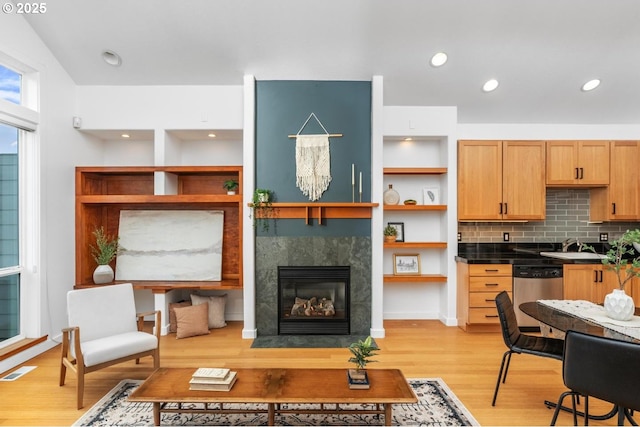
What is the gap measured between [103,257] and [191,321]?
4.35ft

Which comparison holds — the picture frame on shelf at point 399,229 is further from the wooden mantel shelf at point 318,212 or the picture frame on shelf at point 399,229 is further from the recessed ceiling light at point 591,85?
the recessed ceiling light at point 591,85

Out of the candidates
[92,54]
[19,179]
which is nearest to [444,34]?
[92,54]

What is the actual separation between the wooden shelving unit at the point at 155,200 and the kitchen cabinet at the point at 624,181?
4.67 meters

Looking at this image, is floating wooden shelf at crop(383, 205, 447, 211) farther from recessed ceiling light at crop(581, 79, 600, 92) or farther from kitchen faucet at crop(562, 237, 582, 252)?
recessed ceiling light at crop(581, 79, 600, 92)

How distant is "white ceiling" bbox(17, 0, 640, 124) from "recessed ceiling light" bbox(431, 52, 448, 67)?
0.06 metres

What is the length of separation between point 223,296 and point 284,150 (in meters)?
1.99

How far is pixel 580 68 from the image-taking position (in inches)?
158

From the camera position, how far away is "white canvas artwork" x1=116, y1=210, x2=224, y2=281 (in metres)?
4.50

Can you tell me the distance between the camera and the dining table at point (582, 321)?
6.96ft

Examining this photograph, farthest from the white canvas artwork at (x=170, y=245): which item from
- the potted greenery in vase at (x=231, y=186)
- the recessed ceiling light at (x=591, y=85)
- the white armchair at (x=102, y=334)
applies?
the recessed ceiling light at (x=591, y=85)

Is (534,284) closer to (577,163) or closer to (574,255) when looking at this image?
(574,255)

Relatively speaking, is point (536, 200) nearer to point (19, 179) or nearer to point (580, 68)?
point (580, 68)

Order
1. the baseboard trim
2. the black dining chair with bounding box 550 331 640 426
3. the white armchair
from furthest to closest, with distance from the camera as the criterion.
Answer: the baseboard trim
the white armchair
the black dining chair with bounding box 550 331 640 426

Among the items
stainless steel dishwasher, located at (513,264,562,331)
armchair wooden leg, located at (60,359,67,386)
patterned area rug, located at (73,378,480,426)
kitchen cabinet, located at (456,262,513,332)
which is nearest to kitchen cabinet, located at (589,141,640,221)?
stainless steel dishwasher, located at (513,264,562,331)
